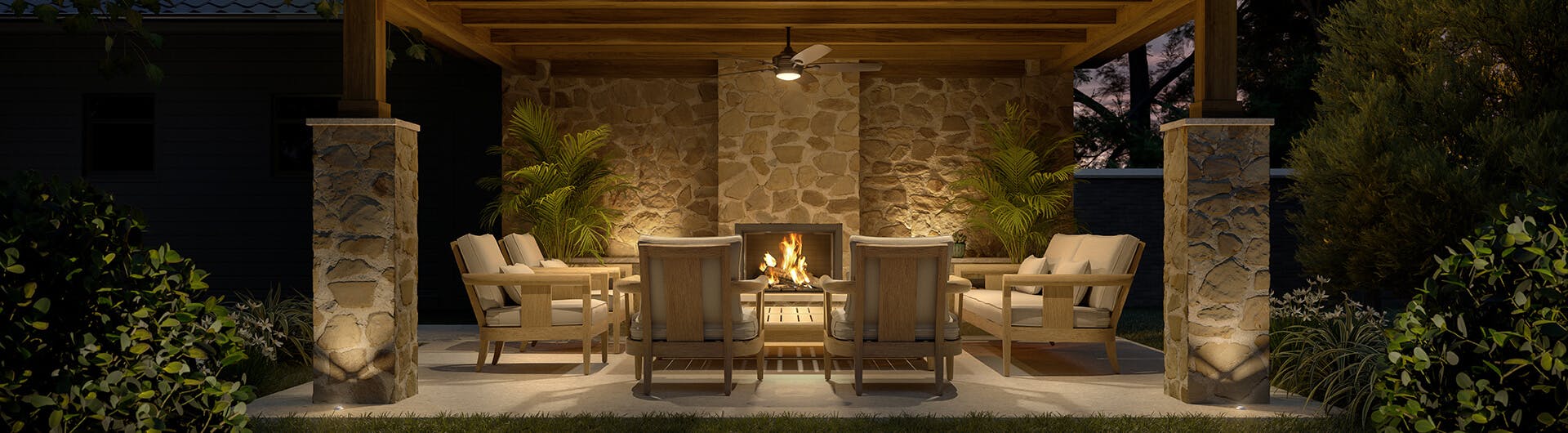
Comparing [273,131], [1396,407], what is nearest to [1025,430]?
[1396,407]

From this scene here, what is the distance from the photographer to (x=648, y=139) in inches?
390

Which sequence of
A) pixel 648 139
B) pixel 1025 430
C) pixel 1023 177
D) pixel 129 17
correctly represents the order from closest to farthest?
pixel 129 17 → pixel 1025 430 → pixel 1023 177 → pixel 648 139

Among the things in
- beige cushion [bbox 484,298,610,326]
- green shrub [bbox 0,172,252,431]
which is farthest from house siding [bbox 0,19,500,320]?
green shrub [bbox 0,172,252,431]

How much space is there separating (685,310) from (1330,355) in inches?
135

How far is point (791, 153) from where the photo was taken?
9641mm

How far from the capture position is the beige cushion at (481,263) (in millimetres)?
6223

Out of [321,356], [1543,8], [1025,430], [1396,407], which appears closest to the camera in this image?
[1396,407]

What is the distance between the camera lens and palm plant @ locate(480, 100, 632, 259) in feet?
29.4

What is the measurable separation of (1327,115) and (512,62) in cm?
681

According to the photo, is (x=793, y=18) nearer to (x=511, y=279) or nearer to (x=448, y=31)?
(x=448, y=31)

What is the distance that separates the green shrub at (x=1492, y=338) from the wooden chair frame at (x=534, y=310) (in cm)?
448

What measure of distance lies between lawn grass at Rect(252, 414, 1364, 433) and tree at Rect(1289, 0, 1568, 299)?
1.78m

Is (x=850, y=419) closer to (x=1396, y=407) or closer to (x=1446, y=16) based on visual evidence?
(x=1396, y=407)

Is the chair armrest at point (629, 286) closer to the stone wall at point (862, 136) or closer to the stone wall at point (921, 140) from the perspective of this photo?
the stone wall at point (862, 136)
